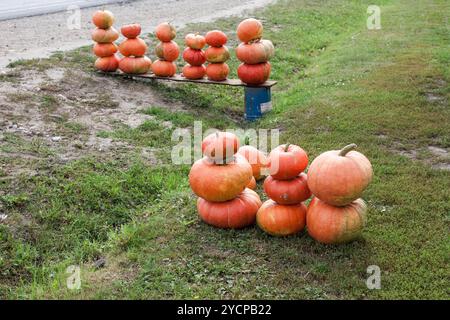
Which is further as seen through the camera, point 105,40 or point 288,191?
point 105,40

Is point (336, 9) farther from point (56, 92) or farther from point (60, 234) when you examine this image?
point (60, 234)

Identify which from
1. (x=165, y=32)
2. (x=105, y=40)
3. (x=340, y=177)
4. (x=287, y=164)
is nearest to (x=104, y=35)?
(x=105, y=40)

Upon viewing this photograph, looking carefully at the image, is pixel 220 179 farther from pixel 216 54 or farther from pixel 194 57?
pixel 194 57

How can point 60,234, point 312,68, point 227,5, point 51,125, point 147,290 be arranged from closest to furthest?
1. point 147,290
2. point 60,234
3. point 51,125
4. point 312,68
5. point 227,5

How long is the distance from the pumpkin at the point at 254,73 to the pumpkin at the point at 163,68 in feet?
4.72

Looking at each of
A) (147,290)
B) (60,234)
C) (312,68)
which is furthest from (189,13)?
(147,290)

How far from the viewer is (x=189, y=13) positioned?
52.0ft

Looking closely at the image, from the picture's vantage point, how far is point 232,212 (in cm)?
526

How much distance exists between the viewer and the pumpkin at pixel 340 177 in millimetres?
4691

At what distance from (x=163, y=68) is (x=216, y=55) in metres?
1.05

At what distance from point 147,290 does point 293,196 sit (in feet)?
4.89

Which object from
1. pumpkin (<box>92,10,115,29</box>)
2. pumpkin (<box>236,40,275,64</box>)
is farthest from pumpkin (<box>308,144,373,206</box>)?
pumpkin (<box>92,10,115,29</box>)

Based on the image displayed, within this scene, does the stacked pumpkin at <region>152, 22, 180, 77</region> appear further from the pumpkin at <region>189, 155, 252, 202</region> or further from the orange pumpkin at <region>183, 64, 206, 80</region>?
the pumpkin at <region>189, 155, 252, 202</region>
